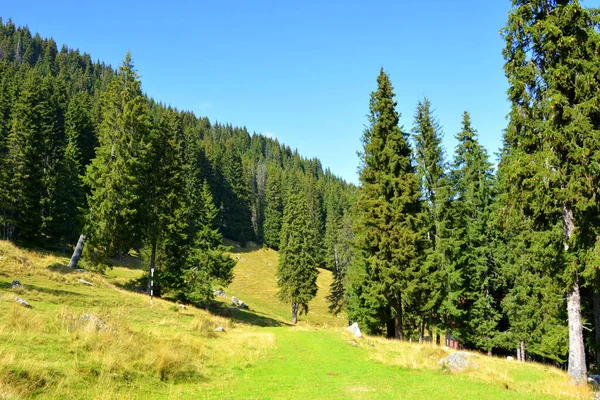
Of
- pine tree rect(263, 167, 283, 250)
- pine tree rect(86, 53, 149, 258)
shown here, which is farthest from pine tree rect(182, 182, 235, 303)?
pine tree rect(263, 167, 283, 250)

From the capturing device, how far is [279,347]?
16.8 m

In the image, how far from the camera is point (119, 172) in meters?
30.4

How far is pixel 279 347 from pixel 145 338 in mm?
6961

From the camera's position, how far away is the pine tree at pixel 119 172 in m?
30.1

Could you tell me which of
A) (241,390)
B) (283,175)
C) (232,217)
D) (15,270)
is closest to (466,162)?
(241,390)

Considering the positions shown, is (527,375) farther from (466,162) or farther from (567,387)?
(466,162)

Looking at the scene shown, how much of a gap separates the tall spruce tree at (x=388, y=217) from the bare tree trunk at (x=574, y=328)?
9.63 meters

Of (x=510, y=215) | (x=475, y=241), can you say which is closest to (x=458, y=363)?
(x=510, y=215)

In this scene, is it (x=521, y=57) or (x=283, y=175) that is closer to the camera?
(x=521, y=57)

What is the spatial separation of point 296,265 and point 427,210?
84.0 ft

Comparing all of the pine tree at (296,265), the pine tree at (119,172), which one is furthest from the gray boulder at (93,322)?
the pine tree at (296,265)

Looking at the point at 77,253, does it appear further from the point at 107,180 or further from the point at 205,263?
the point at 205,263

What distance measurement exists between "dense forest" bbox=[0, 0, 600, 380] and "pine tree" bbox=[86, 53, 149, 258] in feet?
0.43

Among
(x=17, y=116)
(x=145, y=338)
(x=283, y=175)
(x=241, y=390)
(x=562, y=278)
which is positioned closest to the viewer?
(x=241, y=390)
